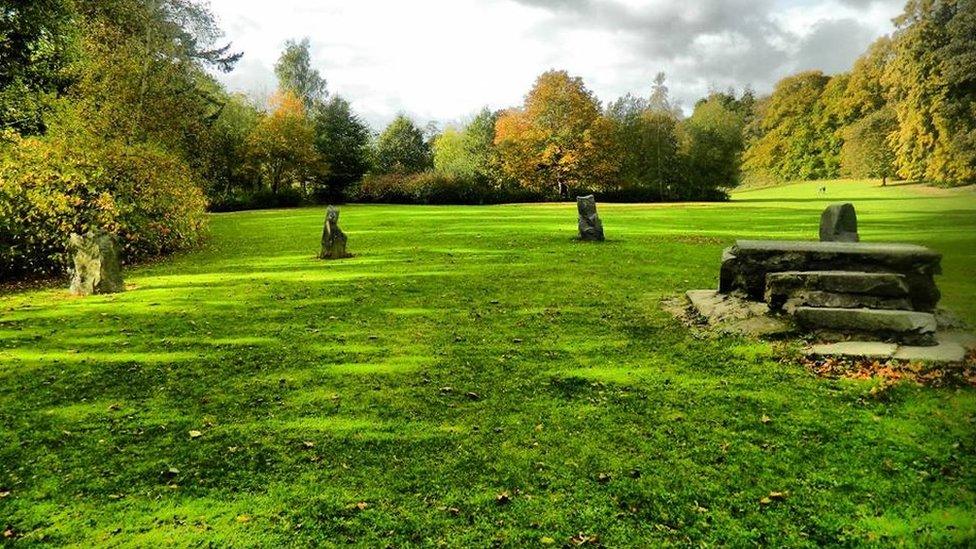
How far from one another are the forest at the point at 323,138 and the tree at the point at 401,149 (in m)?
0.27

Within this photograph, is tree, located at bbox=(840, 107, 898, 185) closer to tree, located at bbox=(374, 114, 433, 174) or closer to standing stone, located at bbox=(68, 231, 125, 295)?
standing stone, located at bbox=(68, 231, 125, 295)

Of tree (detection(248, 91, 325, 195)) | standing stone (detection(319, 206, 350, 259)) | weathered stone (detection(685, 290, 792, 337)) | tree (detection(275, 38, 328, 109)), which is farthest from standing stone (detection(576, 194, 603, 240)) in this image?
tree (detection(275, 38, 328, 109))

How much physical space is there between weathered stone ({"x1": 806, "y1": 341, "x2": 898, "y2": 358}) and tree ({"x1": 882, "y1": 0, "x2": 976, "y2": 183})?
2303 mm

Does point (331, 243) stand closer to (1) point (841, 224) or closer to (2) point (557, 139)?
(1) point (841, 224)

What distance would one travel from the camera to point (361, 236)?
24344 mm

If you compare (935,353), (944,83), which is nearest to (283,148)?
(935,353)

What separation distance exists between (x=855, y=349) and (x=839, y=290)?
117cm

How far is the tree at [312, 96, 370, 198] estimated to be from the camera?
55.2m

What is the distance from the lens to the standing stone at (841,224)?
11.1 m

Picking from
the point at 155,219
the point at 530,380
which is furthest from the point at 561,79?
the point at 530,380

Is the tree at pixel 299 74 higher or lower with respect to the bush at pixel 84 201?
higher

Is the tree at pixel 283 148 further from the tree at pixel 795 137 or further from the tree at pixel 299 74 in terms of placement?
the tree at pixel 795 137

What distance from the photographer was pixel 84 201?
18.2 m

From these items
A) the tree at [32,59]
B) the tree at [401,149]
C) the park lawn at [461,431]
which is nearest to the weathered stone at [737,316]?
the park lawn at [461,431]
